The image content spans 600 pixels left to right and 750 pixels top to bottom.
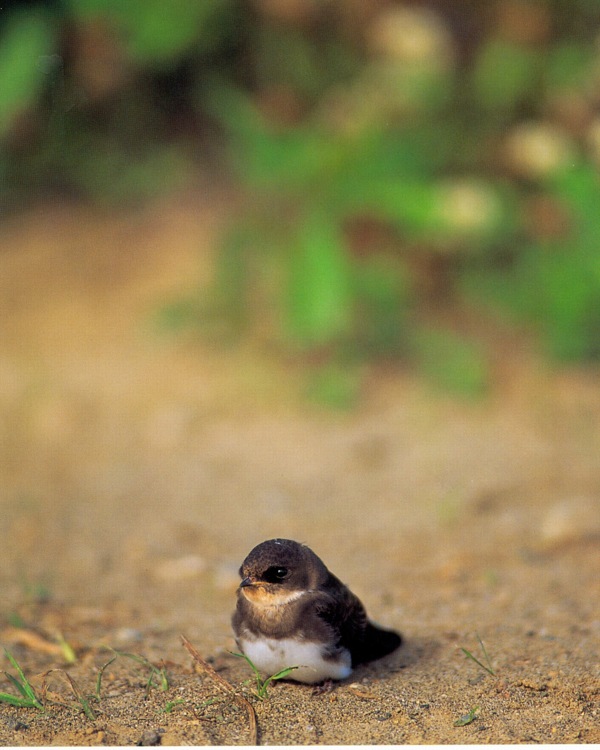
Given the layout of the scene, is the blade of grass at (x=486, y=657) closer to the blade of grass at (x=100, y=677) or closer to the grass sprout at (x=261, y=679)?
the grass sprout at (x=261, y=679)

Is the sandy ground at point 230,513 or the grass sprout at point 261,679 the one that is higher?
the grass sprout at point 261,679

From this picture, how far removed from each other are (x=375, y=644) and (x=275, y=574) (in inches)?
13.3

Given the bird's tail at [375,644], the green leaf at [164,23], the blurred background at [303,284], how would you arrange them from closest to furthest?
the bird's tail at [375,644]
the blurred background at [303,284]
the green leaf at [164,23]

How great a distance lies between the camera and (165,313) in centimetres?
501

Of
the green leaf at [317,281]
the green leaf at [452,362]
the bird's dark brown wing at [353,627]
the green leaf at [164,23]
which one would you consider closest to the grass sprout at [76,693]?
the bird's dark brown wing at [353,627]

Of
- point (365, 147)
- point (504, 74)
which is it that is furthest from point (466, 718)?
point (504, 74)

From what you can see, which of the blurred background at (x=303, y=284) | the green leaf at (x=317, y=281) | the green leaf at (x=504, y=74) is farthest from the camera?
the green leaf at (x=504, y=74)

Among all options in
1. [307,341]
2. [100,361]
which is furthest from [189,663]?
[100,361]

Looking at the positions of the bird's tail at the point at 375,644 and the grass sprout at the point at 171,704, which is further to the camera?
the bird's tail at the point at 375,644

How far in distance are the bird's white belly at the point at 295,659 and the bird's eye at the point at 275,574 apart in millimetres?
125

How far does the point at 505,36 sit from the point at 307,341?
1.77 meters

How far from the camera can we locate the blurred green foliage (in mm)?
4348

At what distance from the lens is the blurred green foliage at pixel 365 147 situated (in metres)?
4.35

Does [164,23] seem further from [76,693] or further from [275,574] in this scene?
[76,693]
